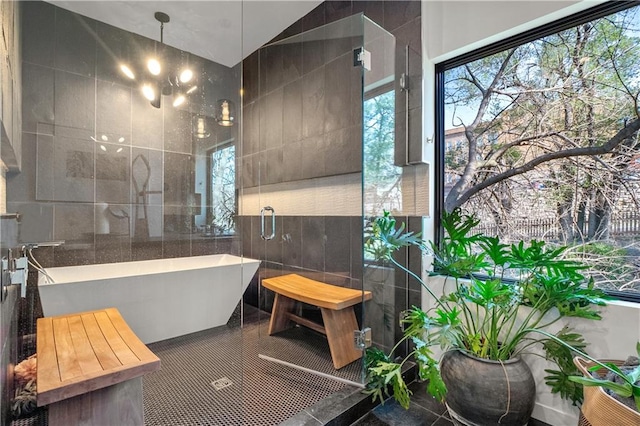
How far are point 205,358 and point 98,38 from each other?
9.48 ft

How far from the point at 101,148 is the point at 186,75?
1.03 metres

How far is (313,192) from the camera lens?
111 inches

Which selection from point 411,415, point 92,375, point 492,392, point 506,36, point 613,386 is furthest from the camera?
point 506,36

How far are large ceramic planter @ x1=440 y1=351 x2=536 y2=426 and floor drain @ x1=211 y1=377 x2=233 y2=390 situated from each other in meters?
1.36

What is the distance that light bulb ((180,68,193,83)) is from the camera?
2.94 metres

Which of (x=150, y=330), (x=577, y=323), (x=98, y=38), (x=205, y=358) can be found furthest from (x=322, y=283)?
(x=98, y=38)

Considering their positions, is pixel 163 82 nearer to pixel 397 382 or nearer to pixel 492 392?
pixel 397 382

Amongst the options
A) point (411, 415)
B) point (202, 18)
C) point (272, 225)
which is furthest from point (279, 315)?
point (202, 18)

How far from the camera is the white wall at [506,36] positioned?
1.48m

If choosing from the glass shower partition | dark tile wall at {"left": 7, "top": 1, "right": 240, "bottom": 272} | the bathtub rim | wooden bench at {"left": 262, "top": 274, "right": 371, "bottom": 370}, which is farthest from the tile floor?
dark tile wall at {"left": 7, "top": 1, "right": 240, "bottom": 272}

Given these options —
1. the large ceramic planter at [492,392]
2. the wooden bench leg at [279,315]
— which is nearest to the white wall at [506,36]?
the large ceramic planter at [492,392]

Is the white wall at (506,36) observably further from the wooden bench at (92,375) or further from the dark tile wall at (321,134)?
the wooden bench at (92,375)

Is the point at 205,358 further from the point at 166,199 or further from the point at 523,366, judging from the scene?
the point at 523,366

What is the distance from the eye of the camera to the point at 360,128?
2295 millimetres
